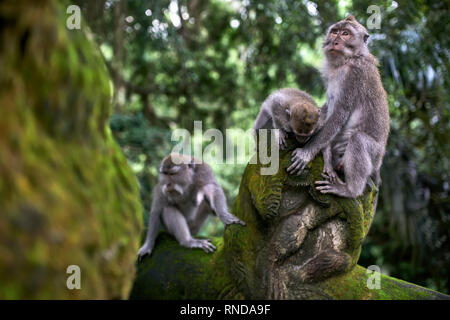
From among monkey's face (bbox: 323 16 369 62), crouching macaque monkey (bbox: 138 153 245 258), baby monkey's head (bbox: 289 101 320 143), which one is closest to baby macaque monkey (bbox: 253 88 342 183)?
baby monkey's head (bbox: 289 101 320 143)

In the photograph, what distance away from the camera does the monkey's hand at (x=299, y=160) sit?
12.8 feet

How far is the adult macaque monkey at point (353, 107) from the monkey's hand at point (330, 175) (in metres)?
0.20

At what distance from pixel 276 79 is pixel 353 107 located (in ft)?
18.2

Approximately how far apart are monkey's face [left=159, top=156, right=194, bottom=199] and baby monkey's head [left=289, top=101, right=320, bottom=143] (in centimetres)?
201

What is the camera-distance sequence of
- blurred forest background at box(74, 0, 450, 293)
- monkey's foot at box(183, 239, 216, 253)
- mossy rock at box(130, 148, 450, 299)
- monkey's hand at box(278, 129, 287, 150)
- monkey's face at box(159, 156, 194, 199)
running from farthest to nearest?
blurred forest background at box(74, 0, 450, 293) → monkey's face at box(159, 156, 194, 199) → monkey's foot at box(183, 239, 216, 253) → monkey's hand at box(278, 129, 287, 150) → mossy rock at box(130, 148, 450, 299)

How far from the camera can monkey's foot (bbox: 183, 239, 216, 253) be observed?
4.89 meters

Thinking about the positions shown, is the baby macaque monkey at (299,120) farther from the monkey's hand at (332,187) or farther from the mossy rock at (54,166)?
the mossy rock at (54,166)

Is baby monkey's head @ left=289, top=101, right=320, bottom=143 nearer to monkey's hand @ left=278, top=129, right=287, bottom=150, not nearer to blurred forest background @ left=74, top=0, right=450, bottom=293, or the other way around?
monkey's hand @ left=278, top=129, right=287, bottom=150

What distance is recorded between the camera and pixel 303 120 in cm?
400

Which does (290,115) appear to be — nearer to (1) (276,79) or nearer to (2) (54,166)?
→ (2) (54,166)

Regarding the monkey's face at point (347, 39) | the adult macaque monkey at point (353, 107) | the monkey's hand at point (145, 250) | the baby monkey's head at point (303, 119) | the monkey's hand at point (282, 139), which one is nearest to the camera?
the baby monkey's head at point (303, 119)

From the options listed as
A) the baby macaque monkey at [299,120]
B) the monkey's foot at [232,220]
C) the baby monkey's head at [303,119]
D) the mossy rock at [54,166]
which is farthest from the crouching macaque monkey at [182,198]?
the mossy rock at [54,166]
